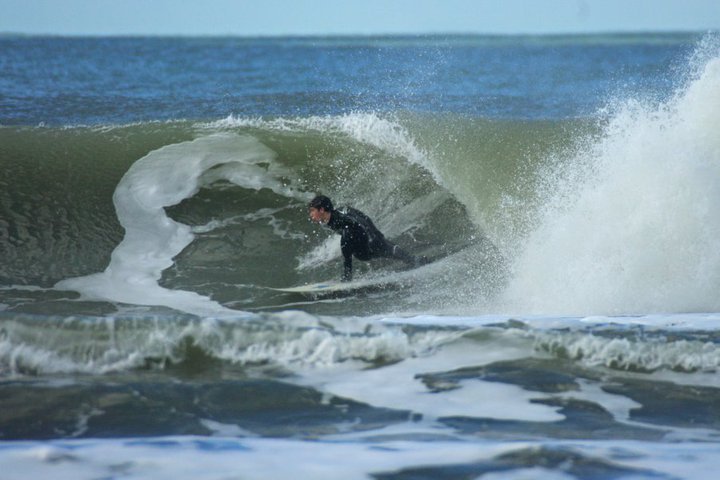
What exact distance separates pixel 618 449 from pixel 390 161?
26.1ft

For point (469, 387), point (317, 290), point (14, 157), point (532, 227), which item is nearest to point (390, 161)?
point (532, 227)

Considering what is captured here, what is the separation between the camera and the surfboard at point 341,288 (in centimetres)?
879

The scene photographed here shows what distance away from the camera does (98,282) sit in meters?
9.36

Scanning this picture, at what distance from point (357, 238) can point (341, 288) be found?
0.63m

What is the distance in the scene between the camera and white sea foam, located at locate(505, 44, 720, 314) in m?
8.06

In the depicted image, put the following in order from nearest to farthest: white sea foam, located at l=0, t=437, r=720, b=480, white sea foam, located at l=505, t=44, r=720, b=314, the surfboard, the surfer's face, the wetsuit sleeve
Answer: white sea foam, located at l=0, t=437, r=720, b=480, white sea foam, located at l=505, t=44, r=720, b=314, the surfboard, the wetsuit sleeve, the surfer's face

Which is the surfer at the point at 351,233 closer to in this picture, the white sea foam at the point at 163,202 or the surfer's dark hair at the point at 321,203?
the surfer's dark hair at the point at 321,203

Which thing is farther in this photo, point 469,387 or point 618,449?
point 469,387

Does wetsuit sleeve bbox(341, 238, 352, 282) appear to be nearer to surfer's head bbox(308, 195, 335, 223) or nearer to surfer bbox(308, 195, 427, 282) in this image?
surfer bbox(308, 195, 427, 282)

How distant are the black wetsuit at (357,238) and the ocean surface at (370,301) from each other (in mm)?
249

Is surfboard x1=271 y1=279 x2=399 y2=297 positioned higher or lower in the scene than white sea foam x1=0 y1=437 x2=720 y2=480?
higher

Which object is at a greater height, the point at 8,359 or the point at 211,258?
the point at 211,258

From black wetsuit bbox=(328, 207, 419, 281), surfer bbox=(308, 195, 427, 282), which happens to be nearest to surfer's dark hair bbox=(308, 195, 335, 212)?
surfer bbox=(308, 195, 427, 282)

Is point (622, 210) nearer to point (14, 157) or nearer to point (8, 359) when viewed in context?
point (8, 359)
